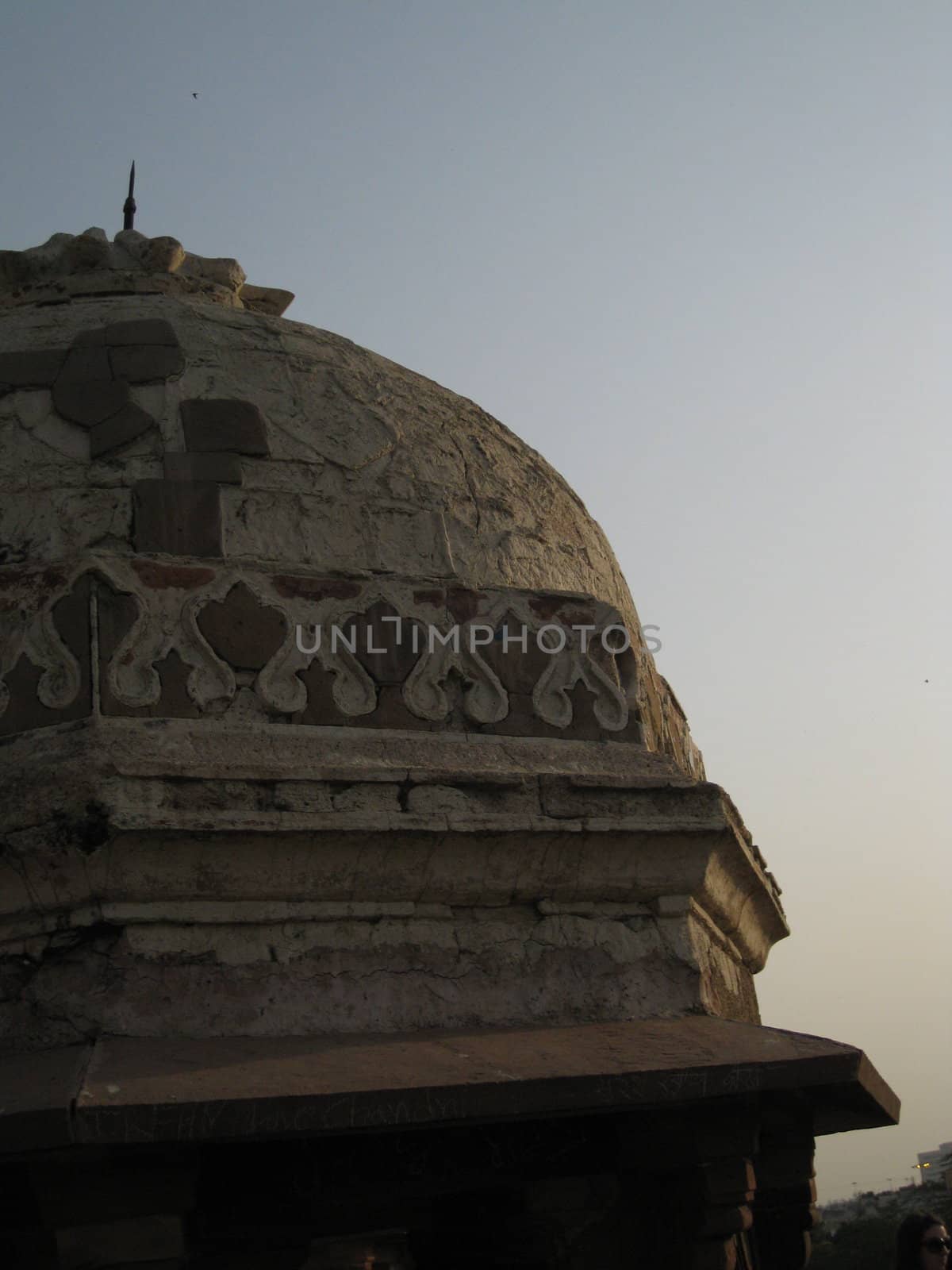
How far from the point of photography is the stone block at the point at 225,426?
371 cm

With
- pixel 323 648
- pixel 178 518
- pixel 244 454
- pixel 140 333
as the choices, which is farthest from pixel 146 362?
pixel 323 648

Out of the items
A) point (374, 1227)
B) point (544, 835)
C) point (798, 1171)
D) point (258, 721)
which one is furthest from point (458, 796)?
point (798, 1171)

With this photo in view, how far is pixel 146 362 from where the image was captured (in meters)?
3.84

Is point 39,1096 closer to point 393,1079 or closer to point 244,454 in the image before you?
point 393,1079

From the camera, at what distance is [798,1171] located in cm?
332

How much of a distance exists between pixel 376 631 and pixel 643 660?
1041 millimetres

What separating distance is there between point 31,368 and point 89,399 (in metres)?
0.22

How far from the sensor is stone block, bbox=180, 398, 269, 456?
3.71 meters

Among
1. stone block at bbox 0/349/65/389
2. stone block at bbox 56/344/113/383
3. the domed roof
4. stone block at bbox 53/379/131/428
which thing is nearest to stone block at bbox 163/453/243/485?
the domed roof

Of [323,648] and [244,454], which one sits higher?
[244,454]

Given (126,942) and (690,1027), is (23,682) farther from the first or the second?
(690,1027)

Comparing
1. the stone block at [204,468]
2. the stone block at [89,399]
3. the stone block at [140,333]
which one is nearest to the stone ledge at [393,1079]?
the stone block at [204,468]

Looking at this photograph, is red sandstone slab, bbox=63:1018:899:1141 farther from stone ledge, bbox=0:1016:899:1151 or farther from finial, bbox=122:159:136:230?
finial, bbox=122:159:136:230

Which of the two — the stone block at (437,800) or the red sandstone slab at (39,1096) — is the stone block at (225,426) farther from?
the red sandstone slab at (39,1096)
